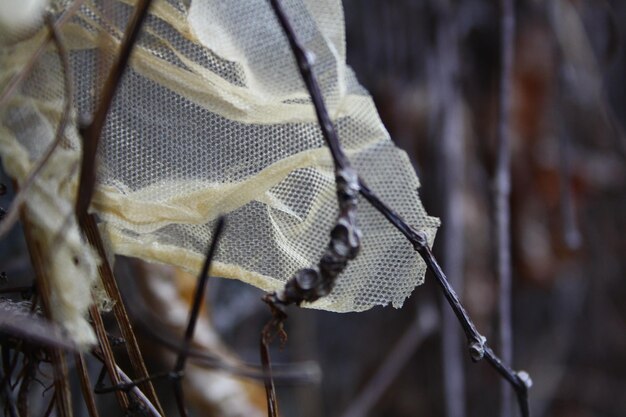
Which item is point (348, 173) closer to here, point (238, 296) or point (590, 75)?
point (238, 296)

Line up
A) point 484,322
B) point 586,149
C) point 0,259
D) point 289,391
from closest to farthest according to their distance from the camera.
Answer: point 0,259
point 289,391
point 484,322
point 586,149

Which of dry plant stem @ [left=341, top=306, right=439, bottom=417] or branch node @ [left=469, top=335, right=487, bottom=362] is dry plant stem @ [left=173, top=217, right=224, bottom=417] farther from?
dry plant stem @ [left=341, top=306, right=439, bottom=417]

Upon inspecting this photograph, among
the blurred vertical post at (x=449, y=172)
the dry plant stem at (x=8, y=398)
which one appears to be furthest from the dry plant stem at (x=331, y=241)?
the blurred vertical post at (x=449, y=172)

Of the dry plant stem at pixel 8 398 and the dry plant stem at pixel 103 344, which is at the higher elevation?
the dry plant stem at pixel 103 344

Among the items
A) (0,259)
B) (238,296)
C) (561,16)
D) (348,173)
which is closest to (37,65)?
(348,173)

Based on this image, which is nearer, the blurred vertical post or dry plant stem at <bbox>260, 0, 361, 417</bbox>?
dry plant stem at <bbox>260, 0, 361, 417</bbox>

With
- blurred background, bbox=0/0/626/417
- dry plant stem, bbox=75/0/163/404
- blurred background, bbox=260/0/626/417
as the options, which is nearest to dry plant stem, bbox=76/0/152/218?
dry plant stem, bbox=75/0/163/404

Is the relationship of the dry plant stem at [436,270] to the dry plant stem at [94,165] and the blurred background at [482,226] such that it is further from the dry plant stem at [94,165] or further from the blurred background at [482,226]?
the blurred background at [482,226]
